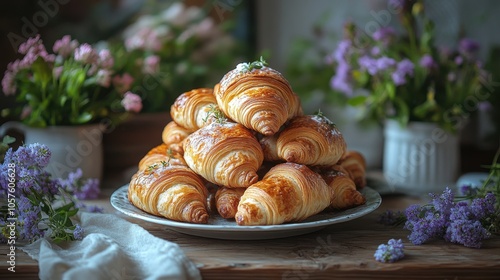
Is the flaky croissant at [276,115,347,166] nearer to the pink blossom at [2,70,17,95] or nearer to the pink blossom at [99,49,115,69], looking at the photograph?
the pink blossom at [99,49,115,69]

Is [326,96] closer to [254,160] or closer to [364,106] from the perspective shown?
[364,106]

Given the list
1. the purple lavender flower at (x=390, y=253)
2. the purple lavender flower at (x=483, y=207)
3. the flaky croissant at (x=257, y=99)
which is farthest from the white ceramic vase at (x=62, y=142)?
the purple lavender flower at (x=483, y=207)

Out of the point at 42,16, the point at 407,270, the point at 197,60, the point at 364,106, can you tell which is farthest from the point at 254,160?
the point at 42,16

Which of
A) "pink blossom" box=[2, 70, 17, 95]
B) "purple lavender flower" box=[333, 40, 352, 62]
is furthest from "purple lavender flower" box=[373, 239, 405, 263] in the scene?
"pink blossom" box=[2, 70, 17, 95]

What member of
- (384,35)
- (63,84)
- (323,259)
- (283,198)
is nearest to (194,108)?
(283,198)

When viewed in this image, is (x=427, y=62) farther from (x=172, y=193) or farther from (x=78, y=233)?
(x=78, y=233)
